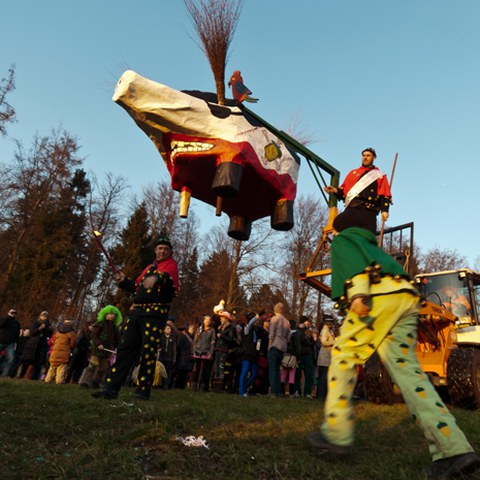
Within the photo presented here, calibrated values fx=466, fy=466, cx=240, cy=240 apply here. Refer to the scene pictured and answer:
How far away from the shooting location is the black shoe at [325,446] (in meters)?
2.65

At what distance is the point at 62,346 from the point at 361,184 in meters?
8.14

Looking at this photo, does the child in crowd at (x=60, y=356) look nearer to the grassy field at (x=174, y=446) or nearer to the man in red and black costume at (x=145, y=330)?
the man in red and black costume at (x=145, y=330)

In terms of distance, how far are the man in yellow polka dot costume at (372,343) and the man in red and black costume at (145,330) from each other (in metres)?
2.68

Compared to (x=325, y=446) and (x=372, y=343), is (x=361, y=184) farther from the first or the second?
Answer: (x=325, y=446)

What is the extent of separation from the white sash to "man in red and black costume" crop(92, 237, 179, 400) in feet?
7.11

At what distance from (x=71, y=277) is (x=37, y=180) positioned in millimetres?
8038

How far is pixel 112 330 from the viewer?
9.04 meters

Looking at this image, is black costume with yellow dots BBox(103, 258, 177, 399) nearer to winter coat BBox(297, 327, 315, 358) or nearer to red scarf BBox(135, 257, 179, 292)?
red scarf BBox(135, 257, 179, 292)

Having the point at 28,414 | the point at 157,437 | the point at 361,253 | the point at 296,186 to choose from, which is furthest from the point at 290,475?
the point at 296,186

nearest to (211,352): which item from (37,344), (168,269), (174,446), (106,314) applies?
(106,314)

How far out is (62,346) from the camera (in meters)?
10.2

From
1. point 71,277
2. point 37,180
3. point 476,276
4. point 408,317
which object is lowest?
point 408,317

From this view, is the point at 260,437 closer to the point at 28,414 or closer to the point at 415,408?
the point at 415,408

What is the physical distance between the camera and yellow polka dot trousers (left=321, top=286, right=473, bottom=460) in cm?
256
